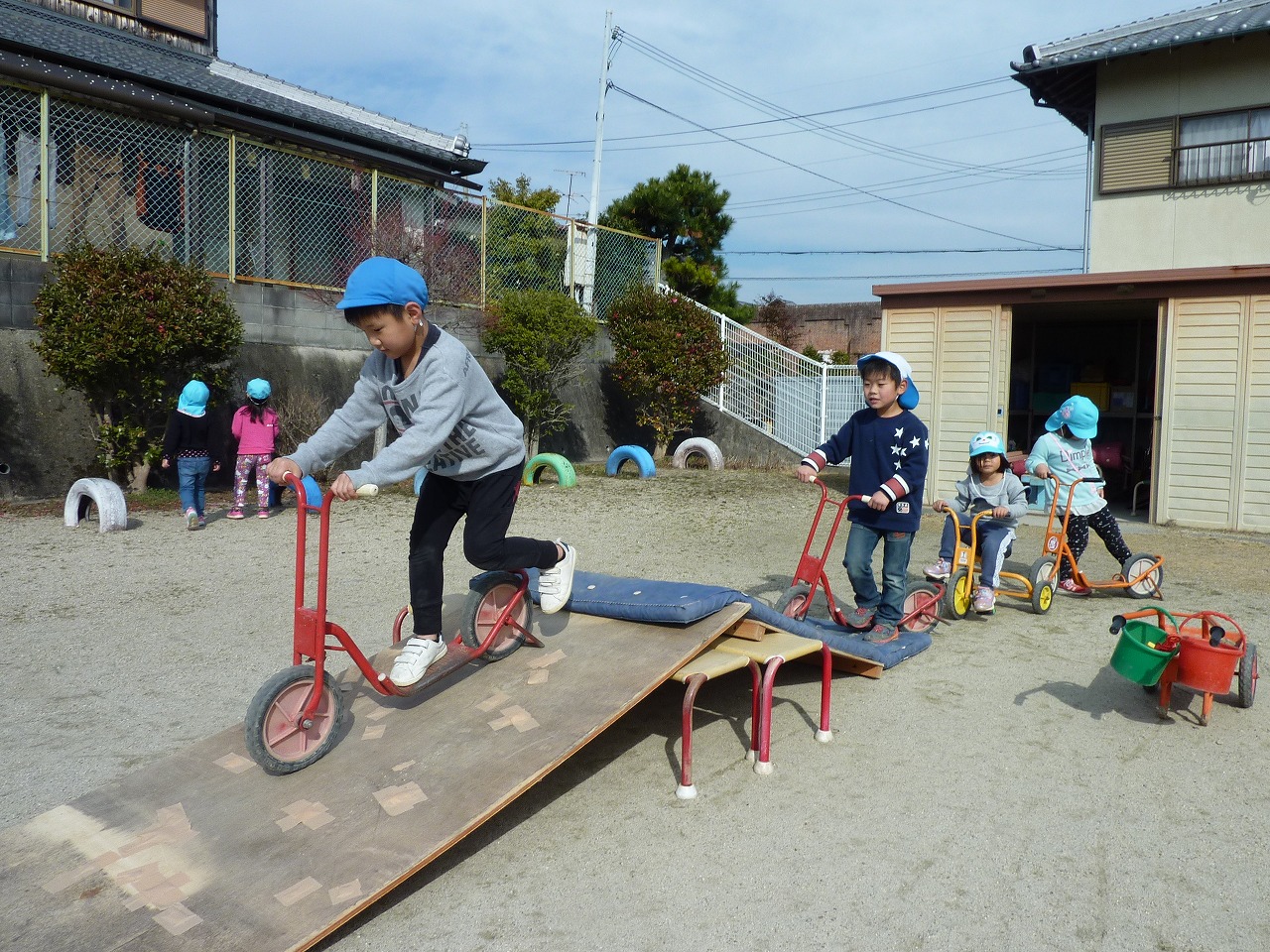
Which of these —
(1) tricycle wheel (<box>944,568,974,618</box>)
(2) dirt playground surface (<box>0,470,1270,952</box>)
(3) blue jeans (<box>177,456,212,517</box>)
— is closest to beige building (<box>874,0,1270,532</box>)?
(2) dirt playground surface (<box>0,470,1270,952</box>)

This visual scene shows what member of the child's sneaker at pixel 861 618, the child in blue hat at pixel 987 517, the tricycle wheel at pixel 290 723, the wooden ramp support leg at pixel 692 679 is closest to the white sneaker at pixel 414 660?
the tricycle wheel at pixel 290 723

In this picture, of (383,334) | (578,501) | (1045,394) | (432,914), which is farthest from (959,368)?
(432,914)

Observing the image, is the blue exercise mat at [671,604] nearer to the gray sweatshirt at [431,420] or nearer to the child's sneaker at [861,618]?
the child's sneaker at [861,618]

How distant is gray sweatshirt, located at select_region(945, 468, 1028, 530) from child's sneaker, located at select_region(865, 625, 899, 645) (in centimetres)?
138

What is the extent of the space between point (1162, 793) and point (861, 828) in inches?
50.7

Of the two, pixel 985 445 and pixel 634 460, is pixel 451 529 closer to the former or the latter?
pixel 985 445

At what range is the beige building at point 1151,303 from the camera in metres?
11.1

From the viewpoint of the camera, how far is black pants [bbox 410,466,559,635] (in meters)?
4.08

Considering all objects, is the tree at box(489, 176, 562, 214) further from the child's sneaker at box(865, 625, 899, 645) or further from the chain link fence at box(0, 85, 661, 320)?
the child's sneaker at box(865, 625, 899, 645)

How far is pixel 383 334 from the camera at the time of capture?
3.71m

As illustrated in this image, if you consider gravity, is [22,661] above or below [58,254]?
below

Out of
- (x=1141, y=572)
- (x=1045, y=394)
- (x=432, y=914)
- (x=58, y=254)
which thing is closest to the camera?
(x=432, y=914)

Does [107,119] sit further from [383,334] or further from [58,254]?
[383,334]

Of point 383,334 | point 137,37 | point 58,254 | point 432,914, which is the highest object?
point 137,37
